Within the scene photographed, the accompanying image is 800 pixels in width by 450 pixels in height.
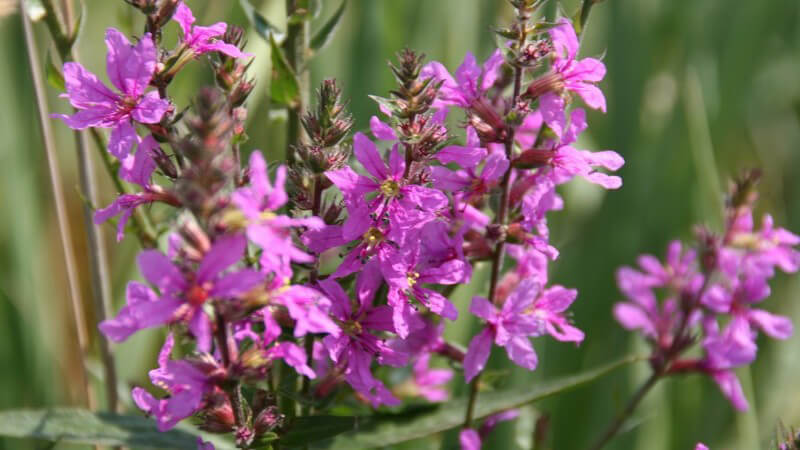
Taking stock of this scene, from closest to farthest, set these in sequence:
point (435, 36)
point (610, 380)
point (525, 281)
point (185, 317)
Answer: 1. point (185, 317)
2. point (525, 281)
3. point (610, 380)
4. point (435, 36)

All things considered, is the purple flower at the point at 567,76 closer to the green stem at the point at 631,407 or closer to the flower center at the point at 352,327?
the flower center at the point at 352,327

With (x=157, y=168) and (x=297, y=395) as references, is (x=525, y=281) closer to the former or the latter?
(x=297, y=395)

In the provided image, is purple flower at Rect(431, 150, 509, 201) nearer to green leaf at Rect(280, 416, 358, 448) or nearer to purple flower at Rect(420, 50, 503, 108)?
purple flower at Rect(420, 50, 503, 108)

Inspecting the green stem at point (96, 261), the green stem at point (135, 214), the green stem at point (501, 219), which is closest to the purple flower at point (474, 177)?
the green stem at point (501, 219)

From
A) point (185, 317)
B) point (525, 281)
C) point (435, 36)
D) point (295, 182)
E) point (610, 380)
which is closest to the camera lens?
point (185, 317)

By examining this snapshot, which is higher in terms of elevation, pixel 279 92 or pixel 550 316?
pixel 279 92

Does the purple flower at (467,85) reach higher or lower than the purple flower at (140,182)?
higher

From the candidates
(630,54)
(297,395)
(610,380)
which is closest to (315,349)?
(297,395)

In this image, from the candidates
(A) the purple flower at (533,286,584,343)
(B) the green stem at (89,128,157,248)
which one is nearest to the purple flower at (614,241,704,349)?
(A) the purple flower at (533,286,584,343)
